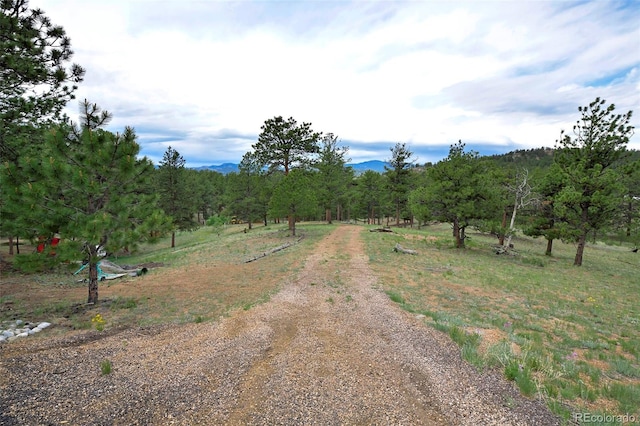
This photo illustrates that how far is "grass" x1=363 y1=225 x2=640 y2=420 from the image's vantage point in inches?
231

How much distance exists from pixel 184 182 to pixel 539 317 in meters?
34.1

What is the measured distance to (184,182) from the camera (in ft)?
114

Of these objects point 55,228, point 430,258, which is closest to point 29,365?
point 55,228

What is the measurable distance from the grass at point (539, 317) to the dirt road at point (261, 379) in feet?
2.83

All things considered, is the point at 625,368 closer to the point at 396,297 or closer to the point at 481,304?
the point at 481,304

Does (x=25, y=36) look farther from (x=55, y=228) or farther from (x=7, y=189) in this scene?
(x=55, y=228)

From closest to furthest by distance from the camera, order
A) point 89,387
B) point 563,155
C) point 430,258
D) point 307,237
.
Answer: point 89,387
point 430,258
point 563,155
point 307,237

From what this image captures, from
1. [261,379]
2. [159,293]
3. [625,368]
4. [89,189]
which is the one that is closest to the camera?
[261,379]

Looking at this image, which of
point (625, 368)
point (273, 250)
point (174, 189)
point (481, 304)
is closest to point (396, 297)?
point (481, 304)

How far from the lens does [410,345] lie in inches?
293

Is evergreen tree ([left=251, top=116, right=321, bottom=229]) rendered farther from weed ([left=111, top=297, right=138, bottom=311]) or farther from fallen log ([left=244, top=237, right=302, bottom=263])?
weed ([left=111, top=297, right=138, bottom=311])

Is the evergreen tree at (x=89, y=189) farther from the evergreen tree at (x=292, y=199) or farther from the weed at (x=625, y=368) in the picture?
the evergreen tree at (x=292, y=199)

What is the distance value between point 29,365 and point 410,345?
8.15m

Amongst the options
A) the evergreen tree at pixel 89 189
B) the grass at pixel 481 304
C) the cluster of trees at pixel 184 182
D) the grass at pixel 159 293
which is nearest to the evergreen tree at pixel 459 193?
the cluster of trees at pixel 184 182
